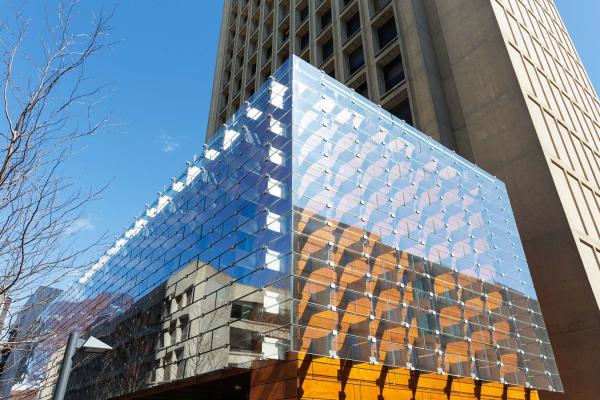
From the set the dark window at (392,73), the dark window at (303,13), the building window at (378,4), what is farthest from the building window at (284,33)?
the dark window at (392,73)

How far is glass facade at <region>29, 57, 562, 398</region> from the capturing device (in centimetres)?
930

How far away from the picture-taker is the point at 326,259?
9594 mm

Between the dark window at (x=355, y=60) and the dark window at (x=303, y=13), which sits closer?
the dark window at (x=355, y=60)

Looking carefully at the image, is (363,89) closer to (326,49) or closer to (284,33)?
(326,49)

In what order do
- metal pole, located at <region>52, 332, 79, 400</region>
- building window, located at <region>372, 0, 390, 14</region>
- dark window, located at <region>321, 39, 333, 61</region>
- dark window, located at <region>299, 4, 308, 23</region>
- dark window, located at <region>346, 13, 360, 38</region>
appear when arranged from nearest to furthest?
metal pole, located at <region>52, 332, 79, 400</region> → building window, located at <region>372, 0, 390, 14</region> → dark window, located at <region>346, 13, 360, 38</region> → dark window, located at <region>321, 39, 333, 61</region> → dark window, located at <region>299, 4, 308, 23</region>

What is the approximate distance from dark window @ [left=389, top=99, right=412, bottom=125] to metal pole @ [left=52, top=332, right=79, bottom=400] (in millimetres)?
18183

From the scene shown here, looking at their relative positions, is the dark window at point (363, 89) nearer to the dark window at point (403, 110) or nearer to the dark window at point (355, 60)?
the dark window at point (355, 60)

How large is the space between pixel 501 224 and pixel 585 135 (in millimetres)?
12012

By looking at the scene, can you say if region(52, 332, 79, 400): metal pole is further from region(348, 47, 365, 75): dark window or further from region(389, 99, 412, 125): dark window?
region(348, 47, 365, 75): dark window

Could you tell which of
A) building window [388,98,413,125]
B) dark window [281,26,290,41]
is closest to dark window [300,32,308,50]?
dark window [281,26,290,41]

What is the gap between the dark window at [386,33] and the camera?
24.5m

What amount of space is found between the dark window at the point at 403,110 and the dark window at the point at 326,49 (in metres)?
8.31

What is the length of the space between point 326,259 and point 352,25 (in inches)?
876

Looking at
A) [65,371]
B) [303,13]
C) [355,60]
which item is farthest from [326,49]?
[65,371]
